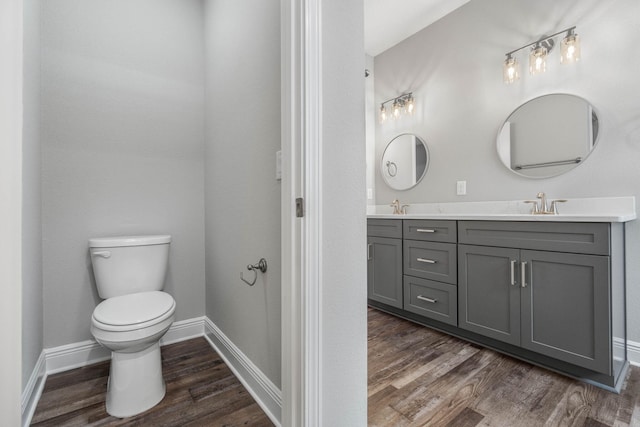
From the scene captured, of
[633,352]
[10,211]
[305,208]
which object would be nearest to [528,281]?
[633,352]

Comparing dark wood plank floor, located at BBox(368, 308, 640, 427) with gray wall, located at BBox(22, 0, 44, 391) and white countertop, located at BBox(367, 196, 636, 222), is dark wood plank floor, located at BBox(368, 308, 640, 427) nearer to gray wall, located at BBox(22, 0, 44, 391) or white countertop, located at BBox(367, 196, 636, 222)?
white countertop, located at BBox(367, 196, 636, 222)

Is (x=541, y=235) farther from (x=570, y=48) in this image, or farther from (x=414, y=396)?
(x=570, y=48)

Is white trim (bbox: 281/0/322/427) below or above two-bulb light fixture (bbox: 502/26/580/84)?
below

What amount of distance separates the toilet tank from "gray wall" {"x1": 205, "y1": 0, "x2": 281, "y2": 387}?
0.37 m

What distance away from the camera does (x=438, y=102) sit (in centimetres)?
266

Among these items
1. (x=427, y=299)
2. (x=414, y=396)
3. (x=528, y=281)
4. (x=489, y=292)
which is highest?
(x=528, y=281)

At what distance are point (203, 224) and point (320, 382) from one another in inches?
58.3

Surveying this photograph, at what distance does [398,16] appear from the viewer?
2.58 meters

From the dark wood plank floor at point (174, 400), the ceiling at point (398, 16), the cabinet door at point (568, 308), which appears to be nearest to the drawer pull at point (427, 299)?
the cabinet door at point (568, 308)

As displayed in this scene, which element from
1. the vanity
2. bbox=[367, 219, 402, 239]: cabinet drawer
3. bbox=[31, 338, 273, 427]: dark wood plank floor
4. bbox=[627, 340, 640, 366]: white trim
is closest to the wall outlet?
the vanity

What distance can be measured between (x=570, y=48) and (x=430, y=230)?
146cm

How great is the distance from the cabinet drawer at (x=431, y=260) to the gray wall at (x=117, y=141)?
5.09 feet

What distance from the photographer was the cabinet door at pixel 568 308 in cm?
139

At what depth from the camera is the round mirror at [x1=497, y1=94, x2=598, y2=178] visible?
1870 mm
